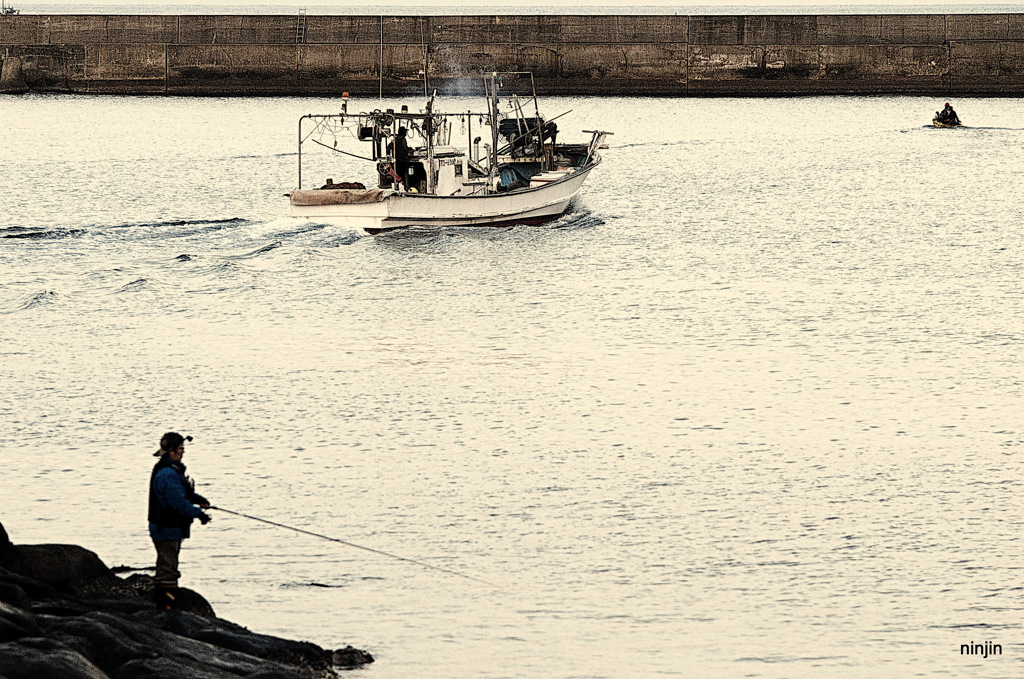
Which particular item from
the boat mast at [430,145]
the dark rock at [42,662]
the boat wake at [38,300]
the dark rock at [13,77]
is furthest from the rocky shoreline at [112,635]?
the dark rock at [13,77]

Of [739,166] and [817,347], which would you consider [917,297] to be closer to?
[817,347]

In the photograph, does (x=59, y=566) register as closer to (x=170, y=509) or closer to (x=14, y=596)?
(x=14, y=596)

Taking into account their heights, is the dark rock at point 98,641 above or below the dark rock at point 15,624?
below

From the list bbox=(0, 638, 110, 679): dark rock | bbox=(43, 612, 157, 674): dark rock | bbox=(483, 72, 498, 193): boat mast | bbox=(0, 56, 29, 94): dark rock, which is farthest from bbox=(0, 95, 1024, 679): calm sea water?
bbox=(0, 56, 29, 94): dark rock

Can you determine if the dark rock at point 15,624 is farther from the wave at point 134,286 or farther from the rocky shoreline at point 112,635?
the wave at point 134,286

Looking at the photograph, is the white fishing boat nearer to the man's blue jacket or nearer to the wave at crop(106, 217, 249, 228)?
the wave at crop(106, 217, 249, 228)

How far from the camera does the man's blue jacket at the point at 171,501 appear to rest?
9117 mm

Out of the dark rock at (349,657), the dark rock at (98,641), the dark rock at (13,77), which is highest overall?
the dark rock at (13,77)

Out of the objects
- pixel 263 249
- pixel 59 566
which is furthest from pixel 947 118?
pixel 59 566

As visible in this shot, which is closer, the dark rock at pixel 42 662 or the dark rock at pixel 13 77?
the dark rock at pixel 42 662

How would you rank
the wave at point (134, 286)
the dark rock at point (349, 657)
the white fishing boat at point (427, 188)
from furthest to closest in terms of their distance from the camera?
the white fishing boat at point (427, 188)
the wave at point (134, 286)
the dark rock at point (349, 657)

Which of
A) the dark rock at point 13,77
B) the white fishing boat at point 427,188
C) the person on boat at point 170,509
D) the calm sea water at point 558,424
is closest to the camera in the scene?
the person on boat at point 170,509

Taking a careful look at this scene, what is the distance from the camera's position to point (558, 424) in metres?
17.4

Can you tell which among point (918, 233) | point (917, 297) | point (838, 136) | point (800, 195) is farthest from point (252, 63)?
point (917, 297)
